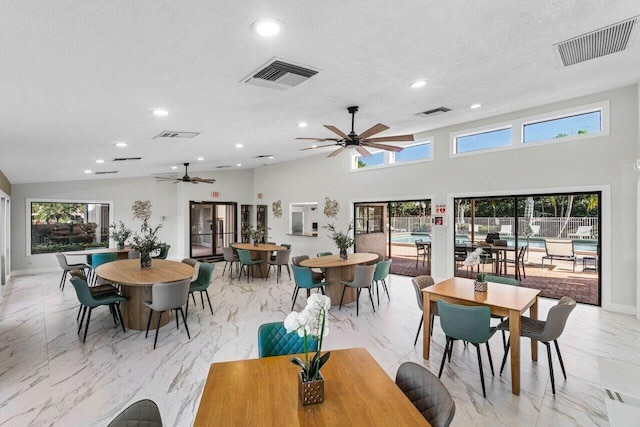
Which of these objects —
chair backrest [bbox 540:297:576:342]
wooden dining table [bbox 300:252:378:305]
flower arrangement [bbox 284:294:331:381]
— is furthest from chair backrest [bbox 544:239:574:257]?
flower arrangement [bbox 284:294:331:381]

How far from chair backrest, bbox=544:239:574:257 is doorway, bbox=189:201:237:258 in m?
9.64

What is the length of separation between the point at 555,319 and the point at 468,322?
82 centimetres

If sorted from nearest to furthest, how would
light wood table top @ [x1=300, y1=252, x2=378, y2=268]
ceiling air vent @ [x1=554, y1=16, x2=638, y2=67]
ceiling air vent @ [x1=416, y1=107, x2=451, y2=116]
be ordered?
ceiling air vent @ [x1=554, y1=16, x2=638, y2=67] < ceiling air vent @ [x1=416, y1=107, x2=451, y2=116] < light wood table top @ [x1=300, y1=252, x2=378, y2=268]

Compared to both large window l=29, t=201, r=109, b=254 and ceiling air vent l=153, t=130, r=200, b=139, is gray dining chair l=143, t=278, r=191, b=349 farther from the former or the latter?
large window l=29, t=201, r=109, b=254

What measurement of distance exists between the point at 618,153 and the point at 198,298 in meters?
7.83

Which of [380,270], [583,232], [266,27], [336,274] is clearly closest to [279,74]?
[266,27]

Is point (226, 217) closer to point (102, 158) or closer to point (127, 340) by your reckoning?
point (102, 158)

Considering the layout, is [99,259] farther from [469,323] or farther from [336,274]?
[469,323]

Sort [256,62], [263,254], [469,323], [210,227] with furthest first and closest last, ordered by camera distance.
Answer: [210,227] < [263,254] < [469,323] < [256,62]

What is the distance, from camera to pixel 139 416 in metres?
1.43

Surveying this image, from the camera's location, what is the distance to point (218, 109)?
4.00m

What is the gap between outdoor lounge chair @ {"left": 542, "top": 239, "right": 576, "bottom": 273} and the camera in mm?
5949

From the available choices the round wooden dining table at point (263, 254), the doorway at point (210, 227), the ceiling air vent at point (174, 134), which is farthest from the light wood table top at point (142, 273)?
the doorway at point (210, 227)

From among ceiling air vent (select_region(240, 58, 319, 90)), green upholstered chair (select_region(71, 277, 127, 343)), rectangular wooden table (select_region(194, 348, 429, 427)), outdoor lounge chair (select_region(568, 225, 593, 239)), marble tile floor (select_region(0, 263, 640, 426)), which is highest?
ceiling air vent (select_region(240, 58, 319, 90))
